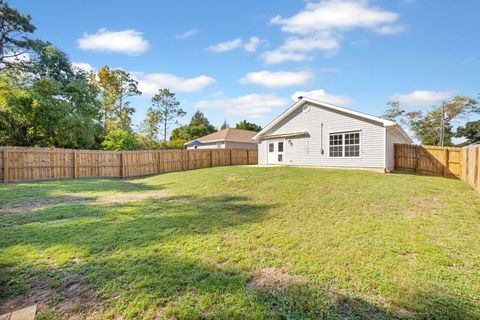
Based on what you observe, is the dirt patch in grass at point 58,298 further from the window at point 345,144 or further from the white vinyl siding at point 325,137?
the window at point 345,144

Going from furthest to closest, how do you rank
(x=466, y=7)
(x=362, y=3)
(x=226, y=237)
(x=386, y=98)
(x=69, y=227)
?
(x=386, y=98), (x=466, y=7), (x=362, y=3), (x=69, y=227), (x=226, y=237)

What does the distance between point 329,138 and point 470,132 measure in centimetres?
3669

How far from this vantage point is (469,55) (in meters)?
16.0

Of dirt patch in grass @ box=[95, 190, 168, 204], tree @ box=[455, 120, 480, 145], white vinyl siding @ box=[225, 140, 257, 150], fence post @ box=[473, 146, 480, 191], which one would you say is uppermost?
tree @ box=[455, 120, 480, 145]

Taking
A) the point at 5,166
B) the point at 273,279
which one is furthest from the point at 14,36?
the point at 273,279

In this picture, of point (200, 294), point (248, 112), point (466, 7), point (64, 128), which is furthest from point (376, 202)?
point (248, 112)

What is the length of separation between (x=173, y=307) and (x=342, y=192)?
20.0 feet

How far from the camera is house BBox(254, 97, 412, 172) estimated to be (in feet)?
41.3

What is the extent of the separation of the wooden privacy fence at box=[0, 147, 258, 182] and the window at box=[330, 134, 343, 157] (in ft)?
32.9

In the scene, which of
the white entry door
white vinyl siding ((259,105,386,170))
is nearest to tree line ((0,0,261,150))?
the white entry door

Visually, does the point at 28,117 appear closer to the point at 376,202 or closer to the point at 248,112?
the point at 376,202

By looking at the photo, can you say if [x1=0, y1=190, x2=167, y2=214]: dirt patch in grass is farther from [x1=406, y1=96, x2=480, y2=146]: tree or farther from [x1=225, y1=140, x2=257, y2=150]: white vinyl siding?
[x1=406, y1=96, x2=480, y2=146]: tree

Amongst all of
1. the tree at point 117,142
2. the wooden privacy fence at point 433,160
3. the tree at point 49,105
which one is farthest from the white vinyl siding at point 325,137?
the tree at point 49,105

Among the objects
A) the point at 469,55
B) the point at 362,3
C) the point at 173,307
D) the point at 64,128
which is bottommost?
the point at 173,307
